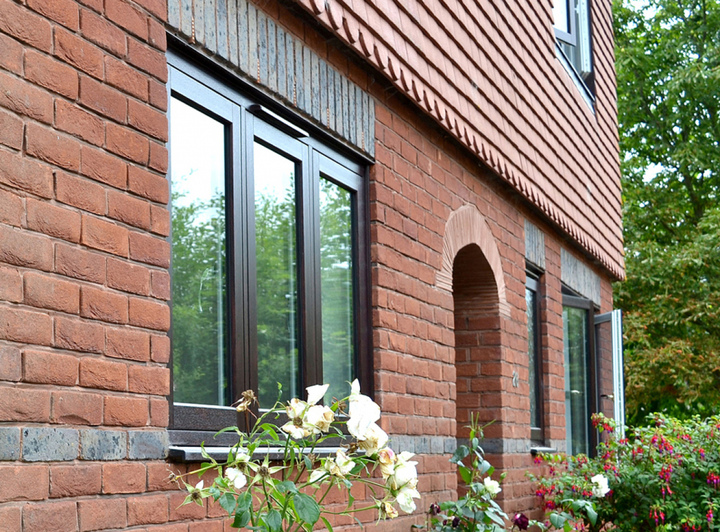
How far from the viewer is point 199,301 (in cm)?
Answer: 333

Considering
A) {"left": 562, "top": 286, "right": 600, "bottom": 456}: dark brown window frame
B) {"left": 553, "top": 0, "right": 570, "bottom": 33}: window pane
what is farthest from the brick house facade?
{"left": 562, "top": 286, "right": 600, "bottom": 456}: dark brown window frame

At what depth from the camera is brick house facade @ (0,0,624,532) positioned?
246 centimetres

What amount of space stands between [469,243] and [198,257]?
9.18ft

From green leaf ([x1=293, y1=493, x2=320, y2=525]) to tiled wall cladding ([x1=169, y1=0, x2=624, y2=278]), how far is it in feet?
5.19

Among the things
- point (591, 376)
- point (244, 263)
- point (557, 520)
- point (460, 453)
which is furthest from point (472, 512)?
point (591, 376)

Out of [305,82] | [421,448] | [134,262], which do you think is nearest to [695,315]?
[421,448]

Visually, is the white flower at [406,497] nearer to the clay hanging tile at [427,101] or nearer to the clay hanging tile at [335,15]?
the clay hanging tile at [335,15]

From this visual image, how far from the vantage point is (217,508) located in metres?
3.18

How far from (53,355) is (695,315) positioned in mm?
14581

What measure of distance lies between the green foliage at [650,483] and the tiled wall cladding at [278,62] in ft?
9.79

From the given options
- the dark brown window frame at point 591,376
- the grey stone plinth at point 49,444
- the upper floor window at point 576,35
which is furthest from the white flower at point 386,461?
the dark brown window frame at point 591,376

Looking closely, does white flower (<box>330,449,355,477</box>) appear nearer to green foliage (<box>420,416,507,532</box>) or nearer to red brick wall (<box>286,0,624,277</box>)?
red brick wall (<box>286,0,624,277</box>)

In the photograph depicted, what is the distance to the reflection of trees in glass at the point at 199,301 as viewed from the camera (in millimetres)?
3211

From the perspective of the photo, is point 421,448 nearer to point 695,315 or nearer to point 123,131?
point 123,131
